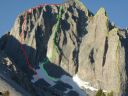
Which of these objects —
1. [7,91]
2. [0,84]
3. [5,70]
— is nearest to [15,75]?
[5,70]

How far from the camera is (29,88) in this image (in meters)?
190

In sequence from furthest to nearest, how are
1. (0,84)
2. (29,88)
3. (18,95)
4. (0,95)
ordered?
1. (29,88)
2. (0,84)
3. (18,95)
4. (0,95)

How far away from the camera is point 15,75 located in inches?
7692

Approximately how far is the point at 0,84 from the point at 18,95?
16.6m

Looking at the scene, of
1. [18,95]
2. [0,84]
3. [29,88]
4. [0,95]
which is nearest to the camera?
[0,95]

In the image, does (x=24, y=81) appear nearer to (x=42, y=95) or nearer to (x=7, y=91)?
(x=42, y=95)

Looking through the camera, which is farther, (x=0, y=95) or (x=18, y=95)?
(x=18, y=95)

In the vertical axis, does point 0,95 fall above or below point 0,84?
below

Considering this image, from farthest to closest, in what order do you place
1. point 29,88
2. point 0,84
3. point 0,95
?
1. point 29,88
2. point 0,84
3. point 0,95

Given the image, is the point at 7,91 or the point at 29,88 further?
the point at 29,88

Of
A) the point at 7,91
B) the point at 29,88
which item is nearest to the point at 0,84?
the point at 7,91

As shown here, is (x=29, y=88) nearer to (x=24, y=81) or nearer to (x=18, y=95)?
(x=24, y=81)

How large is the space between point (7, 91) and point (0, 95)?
9.94 m

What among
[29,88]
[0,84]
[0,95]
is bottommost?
[0,95]
